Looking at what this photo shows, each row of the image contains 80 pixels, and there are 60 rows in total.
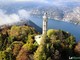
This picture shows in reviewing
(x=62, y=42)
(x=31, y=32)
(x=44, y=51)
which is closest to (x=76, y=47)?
(x=62, y=42)

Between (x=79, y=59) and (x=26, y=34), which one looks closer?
(x=79, y=59)

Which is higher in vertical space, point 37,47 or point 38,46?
point 38,46

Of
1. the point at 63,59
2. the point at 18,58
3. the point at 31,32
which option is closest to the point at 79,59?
the point at 63,59

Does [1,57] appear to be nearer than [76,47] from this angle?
Yes

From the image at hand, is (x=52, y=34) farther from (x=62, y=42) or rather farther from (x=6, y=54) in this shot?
(x=6, y=54)

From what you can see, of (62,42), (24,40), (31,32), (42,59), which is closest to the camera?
(42,59)

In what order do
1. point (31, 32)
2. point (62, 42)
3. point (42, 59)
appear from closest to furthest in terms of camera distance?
1. point (42, 59)
2. point (62, 42)
3. point (31, 32)

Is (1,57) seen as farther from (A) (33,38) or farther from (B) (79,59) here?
(B) (79,59)
